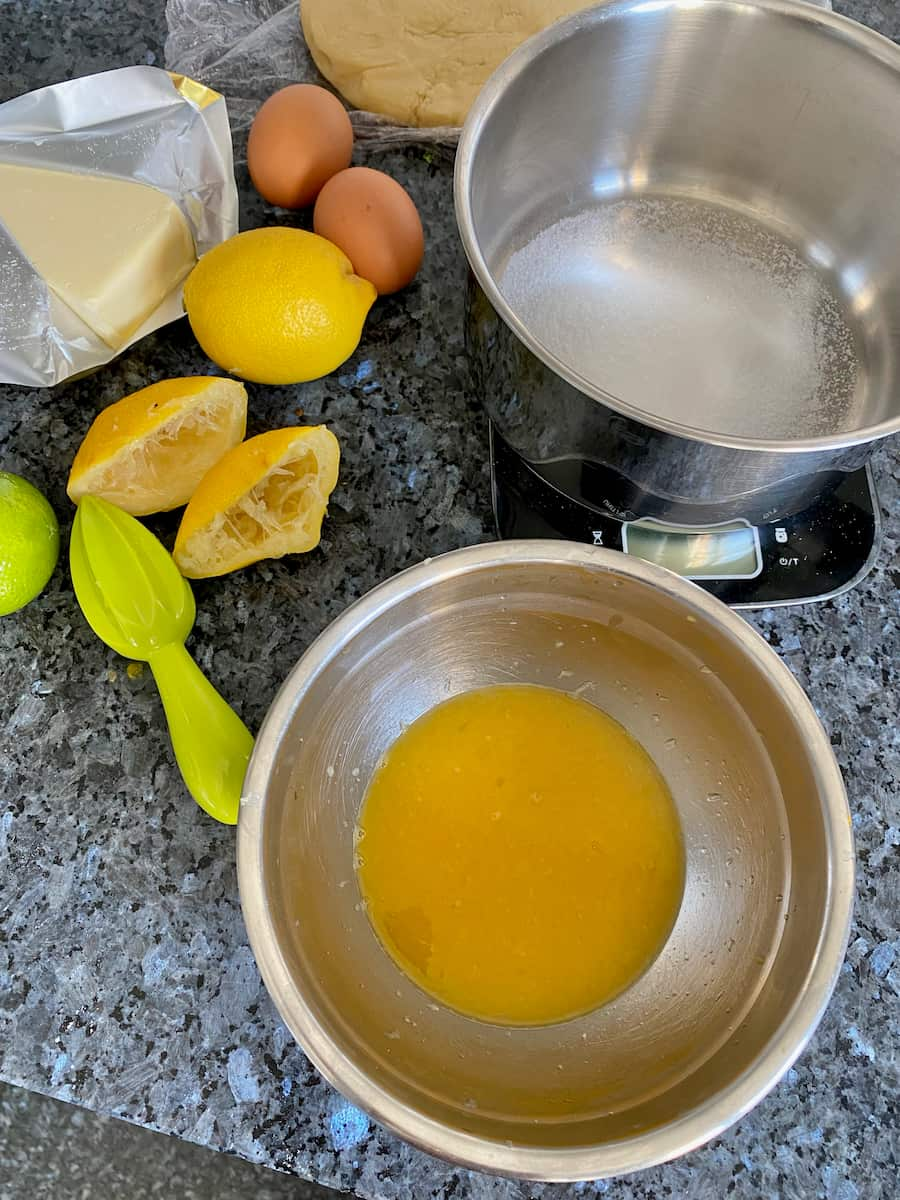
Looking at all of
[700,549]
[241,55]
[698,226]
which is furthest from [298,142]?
[700,549]

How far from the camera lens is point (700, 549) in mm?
805

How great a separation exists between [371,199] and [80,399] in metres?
0.36

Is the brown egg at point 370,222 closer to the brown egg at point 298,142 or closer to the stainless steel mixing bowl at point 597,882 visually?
the brown egg at point 298,142

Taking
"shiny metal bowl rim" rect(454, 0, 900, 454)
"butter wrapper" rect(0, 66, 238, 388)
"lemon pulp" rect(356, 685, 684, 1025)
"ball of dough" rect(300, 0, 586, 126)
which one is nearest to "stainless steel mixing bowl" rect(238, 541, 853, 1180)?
"lemon pulp" rect(356, 685, 684, 1025)

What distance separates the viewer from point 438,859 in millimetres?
679

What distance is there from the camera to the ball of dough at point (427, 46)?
0.99 meters

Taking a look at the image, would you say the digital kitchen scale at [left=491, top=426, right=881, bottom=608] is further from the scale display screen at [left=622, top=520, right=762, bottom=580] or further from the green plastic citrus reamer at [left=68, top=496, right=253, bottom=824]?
the green plastic citrus reamer at [left=68, top=496, right=253, bottom=824]

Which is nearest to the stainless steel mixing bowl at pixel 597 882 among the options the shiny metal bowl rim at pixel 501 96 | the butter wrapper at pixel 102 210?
the shiny metal bowl rim at pixel 501 96

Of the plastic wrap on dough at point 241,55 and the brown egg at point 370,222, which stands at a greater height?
the plastic wrap on dough at point 241,55

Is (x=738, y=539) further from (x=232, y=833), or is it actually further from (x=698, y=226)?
(x=232, y=833)

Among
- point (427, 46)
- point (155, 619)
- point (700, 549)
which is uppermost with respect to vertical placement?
point (427, 46)

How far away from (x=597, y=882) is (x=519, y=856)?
63 mm

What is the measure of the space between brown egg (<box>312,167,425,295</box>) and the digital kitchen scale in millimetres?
256

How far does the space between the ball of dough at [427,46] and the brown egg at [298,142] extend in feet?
0.31
